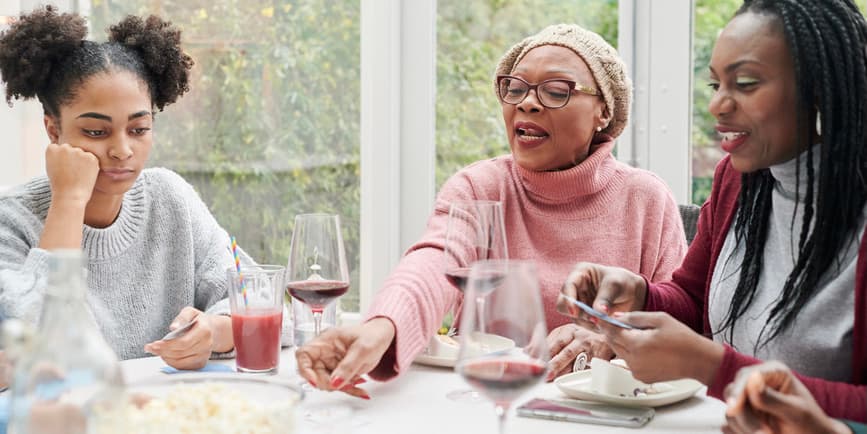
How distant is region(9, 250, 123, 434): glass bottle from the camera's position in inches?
30.7

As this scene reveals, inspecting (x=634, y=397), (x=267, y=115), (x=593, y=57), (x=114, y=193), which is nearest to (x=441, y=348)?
(x=634, y=397)

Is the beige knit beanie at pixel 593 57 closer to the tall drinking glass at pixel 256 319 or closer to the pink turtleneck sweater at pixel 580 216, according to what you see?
the pink turtleneck sweater at pixel 580 216

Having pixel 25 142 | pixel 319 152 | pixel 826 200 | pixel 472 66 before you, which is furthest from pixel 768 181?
pixel 25 142

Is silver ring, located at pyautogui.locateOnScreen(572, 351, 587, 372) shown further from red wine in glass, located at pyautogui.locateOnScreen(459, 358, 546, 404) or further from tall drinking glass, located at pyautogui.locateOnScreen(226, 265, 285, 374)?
A: red wine in glass, located at pyautogui.locateOnScreen(459, 358, 546, 404)

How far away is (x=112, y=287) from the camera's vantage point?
191 cm

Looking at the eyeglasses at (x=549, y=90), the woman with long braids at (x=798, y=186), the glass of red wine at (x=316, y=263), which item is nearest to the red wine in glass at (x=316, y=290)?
the glass of red wine at (x=316, y=263)

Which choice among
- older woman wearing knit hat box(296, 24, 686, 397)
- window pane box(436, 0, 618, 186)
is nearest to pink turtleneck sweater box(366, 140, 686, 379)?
older woman wearing knit hat box(296, 24, 686, 397)

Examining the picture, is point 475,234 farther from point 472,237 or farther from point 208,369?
point 208,369

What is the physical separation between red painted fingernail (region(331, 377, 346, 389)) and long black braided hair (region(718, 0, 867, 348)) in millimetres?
702

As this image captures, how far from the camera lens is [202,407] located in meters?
0.88

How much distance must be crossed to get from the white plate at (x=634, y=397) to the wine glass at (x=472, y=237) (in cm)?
15

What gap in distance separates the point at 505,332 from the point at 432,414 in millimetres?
361

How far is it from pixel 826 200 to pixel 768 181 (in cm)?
21

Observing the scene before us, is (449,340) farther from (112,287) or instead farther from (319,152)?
(319,152)
